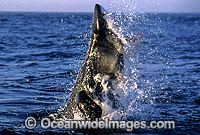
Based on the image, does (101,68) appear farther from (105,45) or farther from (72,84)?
(72,84)

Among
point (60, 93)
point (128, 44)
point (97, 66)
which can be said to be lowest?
point (60, 93)

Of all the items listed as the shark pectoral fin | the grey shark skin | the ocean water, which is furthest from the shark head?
the shark pectoral fin

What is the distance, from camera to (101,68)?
6125mm

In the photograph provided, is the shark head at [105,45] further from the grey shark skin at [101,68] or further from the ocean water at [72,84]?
the ocean water at [72,84]

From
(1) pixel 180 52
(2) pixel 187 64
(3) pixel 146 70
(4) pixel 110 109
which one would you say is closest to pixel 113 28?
(4) pixel 110 109

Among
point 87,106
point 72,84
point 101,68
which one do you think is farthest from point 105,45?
point 72,84

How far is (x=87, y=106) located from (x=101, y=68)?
74 cm

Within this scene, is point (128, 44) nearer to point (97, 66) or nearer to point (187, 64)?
point (97, 66)

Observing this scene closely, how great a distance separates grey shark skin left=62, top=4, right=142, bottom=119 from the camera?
240 inches

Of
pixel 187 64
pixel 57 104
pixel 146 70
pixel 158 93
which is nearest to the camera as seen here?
pixel 57 104

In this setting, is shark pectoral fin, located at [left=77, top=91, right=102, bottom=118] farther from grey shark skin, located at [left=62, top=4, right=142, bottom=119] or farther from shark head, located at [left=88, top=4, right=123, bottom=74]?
shark head, located at [left=88, top=4, right=123, bottom=74]

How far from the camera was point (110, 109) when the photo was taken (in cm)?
631

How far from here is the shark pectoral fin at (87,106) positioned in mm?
5887

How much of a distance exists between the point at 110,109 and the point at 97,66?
87 centimetres
